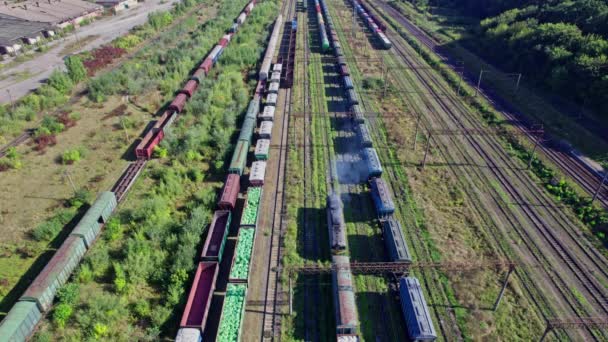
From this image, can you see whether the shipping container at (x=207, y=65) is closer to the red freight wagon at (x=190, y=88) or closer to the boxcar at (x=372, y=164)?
the red freight wagon at (x=190, y=88)

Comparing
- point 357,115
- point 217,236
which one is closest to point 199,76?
point 357,115

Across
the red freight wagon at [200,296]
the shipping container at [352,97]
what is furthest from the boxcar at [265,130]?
the red freight wagon at [200,296]

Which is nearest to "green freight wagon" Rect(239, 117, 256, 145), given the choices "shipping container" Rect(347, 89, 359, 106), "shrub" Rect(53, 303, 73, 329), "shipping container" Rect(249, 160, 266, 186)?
"shipping container" Rect(249, 160, 266, 186)

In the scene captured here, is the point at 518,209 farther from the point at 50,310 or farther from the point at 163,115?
the point at 163,115

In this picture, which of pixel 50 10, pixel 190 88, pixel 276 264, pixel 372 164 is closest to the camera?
pixel 276 264

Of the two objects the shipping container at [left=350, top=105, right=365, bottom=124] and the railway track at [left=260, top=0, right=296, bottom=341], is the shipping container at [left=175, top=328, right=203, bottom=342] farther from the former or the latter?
the shipping container at [left=350, top=105, right=365, bottom=124]

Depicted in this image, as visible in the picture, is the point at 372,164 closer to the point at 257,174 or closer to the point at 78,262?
the point at 257,174

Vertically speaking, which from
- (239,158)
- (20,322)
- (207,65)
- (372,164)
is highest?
(207,65)
